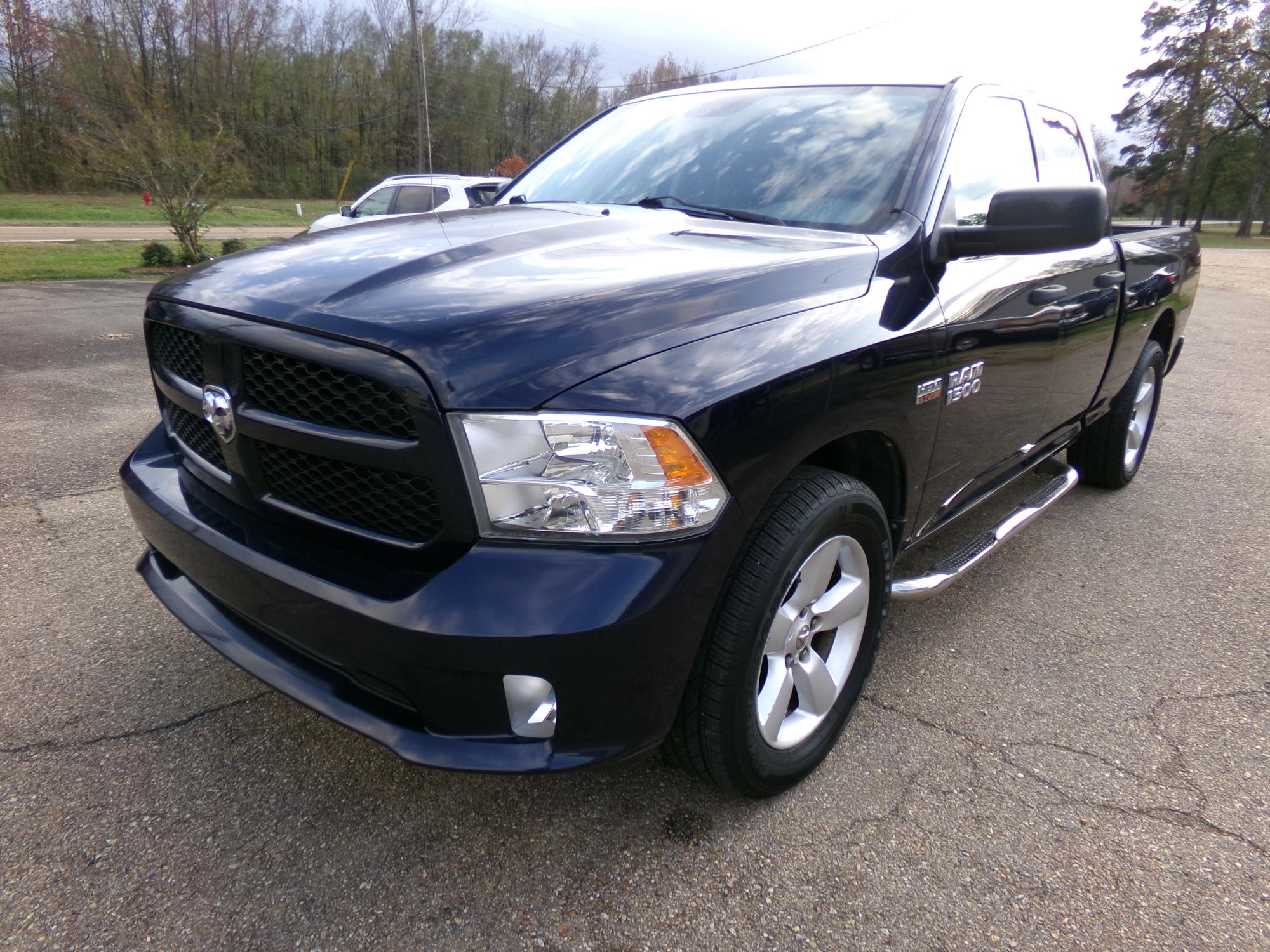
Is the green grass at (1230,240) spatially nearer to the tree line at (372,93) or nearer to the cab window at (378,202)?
the tree line at (372,93)

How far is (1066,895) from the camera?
6.13 feet

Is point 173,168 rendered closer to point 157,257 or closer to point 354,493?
point 157,257

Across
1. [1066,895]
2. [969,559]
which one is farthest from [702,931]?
[969,559]

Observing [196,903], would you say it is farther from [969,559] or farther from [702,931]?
[969,559]

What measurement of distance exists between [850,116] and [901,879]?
2216mm

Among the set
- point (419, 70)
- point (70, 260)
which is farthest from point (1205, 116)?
point (70, 260)

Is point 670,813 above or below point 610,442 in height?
below

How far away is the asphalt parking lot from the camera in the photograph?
1755 mm

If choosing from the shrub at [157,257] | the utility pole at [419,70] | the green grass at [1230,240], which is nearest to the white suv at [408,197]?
the shrub at [157,257]

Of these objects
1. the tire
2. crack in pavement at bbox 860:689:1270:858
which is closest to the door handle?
the tire

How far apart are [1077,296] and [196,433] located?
2.93 m

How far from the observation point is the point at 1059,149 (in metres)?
3.52

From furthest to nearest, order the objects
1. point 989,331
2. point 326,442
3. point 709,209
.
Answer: point 709,209 → point 989,331 → point 326,442

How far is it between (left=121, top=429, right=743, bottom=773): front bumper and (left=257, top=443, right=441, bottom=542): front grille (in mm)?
103
